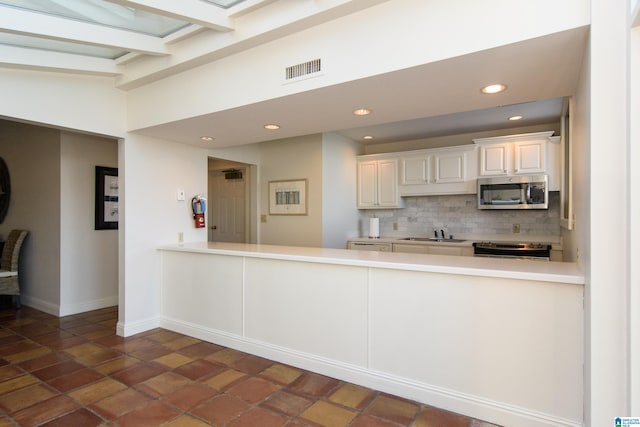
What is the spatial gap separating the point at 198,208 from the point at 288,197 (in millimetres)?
1572

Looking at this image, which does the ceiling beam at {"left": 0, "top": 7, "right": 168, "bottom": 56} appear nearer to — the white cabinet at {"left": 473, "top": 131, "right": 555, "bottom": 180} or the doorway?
the doorway

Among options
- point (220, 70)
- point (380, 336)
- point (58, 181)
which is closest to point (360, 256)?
point (380, 336)

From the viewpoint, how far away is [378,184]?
5.62 metres

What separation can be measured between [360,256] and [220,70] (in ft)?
5.90

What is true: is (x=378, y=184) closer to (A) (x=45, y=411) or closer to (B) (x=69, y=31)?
(B) (x=69, y=31)

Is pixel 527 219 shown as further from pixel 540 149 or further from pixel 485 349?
pixel 485 349

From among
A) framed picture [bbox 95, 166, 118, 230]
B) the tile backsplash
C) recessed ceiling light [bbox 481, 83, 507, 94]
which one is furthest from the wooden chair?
recessed ceiling light [bbox 481, 83, 507, 94]

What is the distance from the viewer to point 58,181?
4.12 m

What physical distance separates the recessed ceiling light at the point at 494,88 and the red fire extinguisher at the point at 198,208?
312cm

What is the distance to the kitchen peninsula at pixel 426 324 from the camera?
1921mm

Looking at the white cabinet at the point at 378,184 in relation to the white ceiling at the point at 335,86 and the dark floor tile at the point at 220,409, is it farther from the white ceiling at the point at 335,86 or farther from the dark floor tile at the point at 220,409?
the dark floor tile at the point at 220,409

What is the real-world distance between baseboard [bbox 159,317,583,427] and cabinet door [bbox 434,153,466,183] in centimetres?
337

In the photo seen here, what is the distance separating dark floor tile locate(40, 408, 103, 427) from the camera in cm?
203
